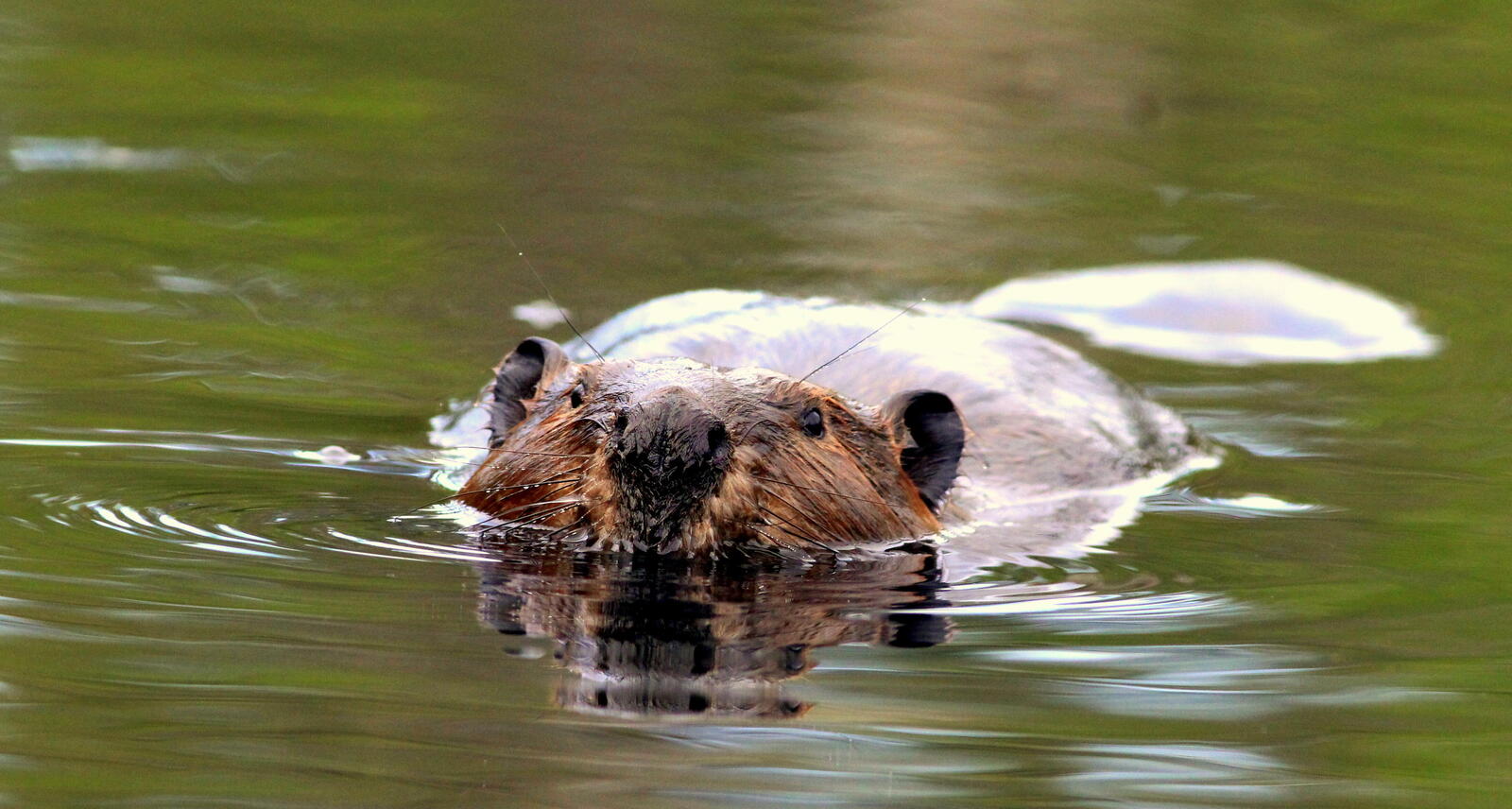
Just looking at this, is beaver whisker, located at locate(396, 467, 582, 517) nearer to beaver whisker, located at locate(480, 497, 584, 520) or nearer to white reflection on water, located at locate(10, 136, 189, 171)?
beaver whisker, located at locate(480, 497, 584, 520)

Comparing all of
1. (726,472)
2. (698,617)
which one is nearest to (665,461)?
(726,472)

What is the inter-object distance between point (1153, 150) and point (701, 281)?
10.5 ft

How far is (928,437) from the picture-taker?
5.34 meters

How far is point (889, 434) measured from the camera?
5.24 m

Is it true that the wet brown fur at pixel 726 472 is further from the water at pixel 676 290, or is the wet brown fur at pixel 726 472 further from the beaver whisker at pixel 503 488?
the water at pixel 676 290

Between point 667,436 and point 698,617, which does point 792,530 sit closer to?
point 667,436

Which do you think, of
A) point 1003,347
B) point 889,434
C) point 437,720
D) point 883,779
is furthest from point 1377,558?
point 437,720

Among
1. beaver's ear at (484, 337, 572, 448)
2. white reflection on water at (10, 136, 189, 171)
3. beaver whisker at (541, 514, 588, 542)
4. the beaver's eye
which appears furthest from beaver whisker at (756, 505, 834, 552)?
white reflection on water at (10, 136, 189, 171)

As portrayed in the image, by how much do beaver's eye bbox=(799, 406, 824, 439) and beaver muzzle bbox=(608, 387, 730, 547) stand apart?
16.3 inches

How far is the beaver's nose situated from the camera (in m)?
4.32

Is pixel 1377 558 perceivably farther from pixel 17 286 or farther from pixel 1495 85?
pixel 1495 85

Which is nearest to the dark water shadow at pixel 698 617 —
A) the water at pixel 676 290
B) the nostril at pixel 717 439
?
the water at pixel 676 290

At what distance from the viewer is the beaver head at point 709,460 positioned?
4.41m

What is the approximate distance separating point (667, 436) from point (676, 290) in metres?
4.25
